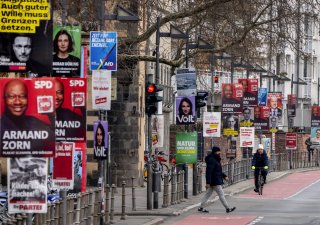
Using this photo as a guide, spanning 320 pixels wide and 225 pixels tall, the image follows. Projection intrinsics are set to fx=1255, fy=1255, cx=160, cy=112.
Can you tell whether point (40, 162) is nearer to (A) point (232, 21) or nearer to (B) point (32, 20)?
(B) point (32, 20)

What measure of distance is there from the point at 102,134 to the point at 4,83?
31.9 ft

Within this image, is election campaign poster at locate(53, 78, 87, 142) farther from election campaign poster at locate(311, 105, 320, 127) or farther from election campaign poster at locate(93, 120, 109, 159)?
election campaign poster at locate(311, 105, 320, 127)

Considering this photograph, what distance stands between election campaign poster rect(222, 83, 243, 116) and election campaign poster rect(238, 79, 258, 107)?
4.41 m

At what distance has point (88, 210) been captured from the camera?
79.6ft

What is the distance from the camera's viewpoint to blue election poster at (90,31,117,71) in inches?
1048

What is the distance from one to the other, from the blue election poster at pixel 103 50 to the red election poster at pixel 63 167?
6348mm

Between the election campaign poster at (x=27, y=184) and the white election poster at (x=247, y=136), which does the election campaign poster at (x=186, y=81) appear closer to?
the white election poster at (x=247, y=136)

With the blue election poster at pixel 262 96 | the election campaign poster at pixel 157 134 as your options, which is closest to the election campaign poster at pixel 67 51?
the election campaign poster at pixel 157 134

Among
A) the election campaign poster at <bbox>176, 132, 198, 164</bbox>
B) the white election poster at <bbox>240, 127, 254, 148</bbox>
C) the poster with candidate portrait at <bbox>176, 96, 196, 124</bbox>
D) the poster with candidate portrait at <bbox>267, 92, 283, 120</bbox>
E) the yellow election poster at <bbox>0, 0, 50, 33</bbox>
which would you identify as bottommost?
the election campaign poster at <bbox>176, 132, 198, 164</bbox>

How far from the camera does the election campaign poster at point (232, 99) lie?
173 ft

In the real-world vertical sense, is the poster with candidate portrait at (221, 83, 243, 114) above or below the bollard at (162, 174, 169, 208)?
above

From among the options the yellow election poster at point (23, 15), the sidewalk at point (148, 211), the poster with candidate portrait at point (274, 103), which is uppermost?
the poster with candidate portrait at point (274, 103)

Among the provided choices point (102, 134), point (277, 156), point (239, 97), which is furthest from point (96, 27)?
point (277, 156)

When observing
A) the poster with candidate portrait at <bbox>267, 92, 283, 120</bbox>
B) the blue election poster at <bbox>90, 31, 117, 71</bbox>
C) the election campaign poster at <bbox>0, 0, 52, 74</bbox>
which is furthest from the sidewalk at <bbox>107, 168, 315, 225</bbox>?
the poster with candidate portrait at <bbox>267, 92, 283, 120</bbox>
